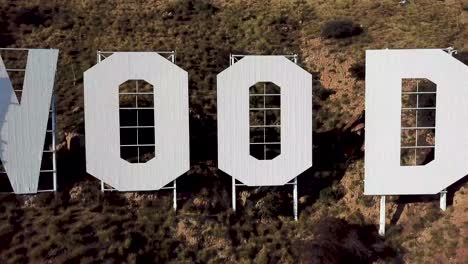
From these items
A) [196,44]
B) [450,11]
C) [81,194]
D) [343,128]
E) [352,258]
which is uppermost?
[450,11]

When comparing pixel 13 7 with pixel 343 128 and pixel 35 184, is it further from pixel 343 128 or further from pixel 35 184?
pixel 343 128

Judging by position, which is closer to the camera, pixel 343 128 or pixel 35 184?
pixel 35 184

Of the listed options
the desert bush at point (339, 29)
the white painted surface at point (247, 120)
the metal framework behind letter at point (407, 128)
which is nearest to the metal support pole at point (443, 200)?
the metal framework behind letter at point (407, 128)

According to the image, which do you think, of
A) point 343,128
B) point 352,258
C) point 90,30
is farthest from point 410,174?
point 90,30

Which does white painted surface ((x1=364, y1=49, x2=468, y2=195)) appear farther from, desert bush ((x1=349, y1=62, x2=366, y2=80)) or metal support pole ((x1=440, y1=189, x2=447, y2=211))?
desert bush ((x1=349, y1=62, x2=366, y2=80))

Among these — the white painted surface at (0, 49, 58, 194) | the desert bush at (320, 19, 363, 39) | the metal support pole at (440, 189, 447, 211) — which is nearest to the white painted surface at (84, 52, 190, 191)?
the white painted surface at (0, 49, 58, 194)

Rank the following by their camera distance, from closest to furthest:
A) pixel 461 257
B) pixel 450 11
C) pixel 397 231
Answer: pixel 461 257, pixel 397 231, pixel 450 11

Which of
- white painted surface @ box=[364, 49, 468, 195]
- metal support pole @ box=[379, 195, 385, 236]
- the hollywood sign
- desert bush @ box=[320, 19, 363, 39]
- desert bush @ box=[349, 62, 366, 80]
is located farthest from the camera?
desert bush @ box=[320, 19, 363, 39]
